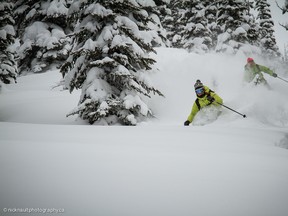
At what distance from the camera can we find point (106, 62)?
7320 mm

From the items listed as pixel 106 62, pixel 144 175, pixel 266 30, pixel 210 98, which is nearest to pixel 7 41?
pixel 106 62

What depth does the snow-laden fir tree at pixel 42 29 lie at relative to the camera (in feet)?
55.4

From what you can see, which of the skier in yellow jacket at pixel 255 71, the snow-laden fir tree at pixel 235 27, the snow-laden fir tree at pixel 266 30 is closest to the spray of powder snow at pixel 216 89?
the skier in yellow jacket at pixel 255 71

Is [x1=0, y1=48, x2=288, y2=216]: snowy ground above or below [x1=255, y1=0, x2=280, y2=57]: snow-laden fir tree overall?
below

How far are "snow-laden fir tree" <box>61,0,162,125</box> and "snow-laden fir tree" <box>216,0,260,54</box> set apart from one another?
39.7ft

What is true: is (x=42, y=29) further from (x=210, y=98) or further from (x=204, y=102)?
(x=210, y=98)

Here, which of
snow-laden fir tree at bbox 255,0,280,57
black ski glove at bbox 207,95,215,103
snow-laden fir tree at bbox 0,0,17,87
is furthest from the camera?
snow-laden fir tree at bbox 255,0,280,57

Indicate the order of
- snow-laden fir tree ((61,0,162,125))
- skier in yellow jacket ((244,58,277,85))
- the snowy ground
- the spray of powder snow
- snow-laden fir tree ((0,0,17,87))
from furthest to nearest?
snow-laden fir tree ((0,0,17,87))
skier in yellow jacket ((244,58,277,85))
the spray of powder snow
snow-laden fir tree ((61,0,162,125))
the snowy ground

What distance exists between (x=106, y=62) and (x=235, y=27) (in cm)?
1491

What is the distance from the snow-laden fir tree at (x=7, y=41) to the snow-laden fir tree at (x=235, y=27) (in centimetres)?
1615

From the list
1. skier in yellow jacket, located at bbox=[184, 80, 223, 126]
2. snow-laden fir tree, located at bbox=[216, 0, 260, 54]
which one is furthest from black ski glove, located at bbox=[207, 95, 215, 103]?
snow-laden fir tree, located at bbox=[216, 0, 260, 54]

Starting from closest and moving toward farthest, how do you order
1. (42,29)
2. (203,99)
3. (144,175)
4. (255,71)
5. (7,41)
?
1. (144,175)
2. (203,99)
3. (255,71)
4. (7,41)
5. (42,29)

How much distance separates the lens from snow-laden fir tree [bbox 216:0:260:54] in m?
17.0

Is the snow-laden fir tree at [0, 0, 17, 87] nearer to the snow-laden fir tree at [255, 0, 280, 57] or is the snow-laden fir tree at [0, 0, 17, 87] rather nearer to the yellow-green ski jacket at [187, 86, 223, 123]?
the yellow-green ski jacket at [187, 86, 223, 123]
